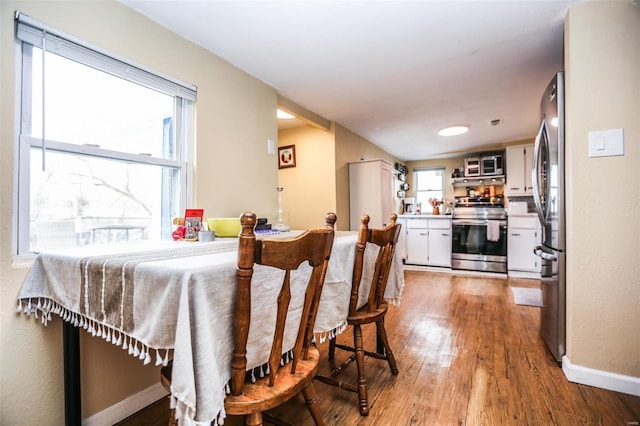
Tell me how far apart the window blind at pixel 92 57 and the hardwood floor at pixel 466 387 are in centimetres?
182

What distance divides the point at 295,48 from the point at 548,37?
5.73 ft

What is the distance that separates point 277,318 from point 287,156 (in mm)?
3470

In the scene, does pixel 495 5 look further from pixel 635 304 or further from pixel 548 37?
pixel 635 304

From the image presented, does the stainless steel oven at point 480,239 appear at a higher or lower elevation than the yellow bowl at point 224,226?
lower

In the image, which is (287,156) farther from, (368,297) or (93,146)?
(368,297)

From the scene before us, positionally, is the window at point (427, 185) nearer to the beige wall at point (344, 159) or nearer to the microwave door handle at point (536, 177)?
the beige wall at point (344, 159)

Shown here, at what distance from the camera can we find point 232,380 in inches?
34.1

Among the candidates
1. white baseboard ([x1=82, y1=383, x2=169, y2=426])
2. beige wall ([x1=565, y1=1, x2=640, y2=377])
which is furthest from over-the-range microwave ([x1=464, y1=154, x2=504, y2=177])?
white baseboard ([x1=82, y1=383, x2=169, y2=426])

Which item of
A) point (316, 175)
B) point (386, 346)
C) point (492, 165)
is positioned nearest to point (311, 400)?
point (386, 346)

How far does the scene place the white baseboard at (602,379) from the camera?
1.63 metres

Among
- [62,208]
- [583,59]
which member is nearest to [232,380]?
[62,208]

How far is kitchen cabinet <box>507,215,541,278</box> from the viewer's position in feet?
14.9

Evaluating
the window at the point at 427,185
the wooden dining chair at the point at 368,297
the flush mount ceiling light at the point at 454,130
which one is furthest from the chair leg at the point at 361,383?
the window at the point at 427,185

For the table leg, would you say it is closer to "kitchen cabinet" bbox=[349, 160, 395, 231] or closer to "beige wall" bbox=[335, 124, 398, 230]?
"beige wall" bbox=[335, 124, 398, 230]
